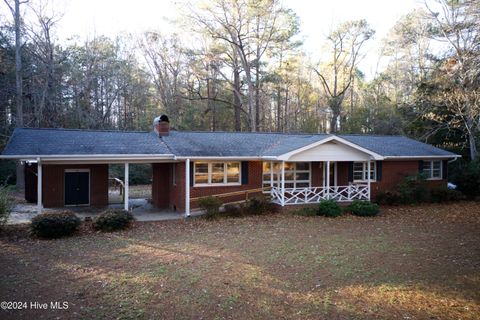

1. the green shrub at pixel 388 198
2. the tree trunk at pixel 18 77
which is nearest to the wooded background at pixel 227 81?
the tree trunk at pixel 18 77

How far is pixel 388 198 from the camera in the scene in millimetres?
Answer: 19078

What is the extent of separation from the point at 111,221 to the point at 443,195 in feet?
59.3

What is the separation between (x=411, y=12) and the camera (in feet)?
98.2

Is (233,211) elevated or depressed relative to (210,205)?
depressed

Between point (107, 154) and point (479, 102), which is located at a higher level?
point (479, 102)

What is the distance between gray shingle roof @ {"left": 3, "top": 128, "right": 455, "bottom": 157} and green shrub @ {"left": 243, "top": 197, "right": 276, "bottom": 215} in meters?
2.31

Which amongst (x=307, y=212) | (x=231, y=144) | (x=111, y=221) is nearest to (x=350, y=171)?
(x=307, y=212)

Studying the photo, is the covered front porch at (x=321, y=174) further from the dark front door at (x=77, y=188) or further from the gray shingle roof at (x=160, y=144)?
the dark front door at (x=77, y=188)

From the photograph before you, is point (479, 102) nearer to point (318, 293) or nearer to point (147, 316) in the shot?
point (318, 293)

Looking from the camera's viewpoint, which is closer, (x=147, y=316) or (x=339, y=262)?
(x=147, y=316)

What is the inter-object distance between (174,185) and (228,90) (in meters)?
21.9

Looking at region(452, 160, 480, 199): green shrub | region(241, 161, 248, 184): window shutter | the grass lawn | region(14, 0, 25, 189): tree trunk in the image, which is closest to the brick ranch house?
region(241, 161, 248, 184): window shutter

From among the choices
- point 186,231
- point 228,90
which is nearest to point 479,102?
point 186,231

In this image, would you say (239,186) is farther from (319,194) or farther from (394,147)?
(394,147)
